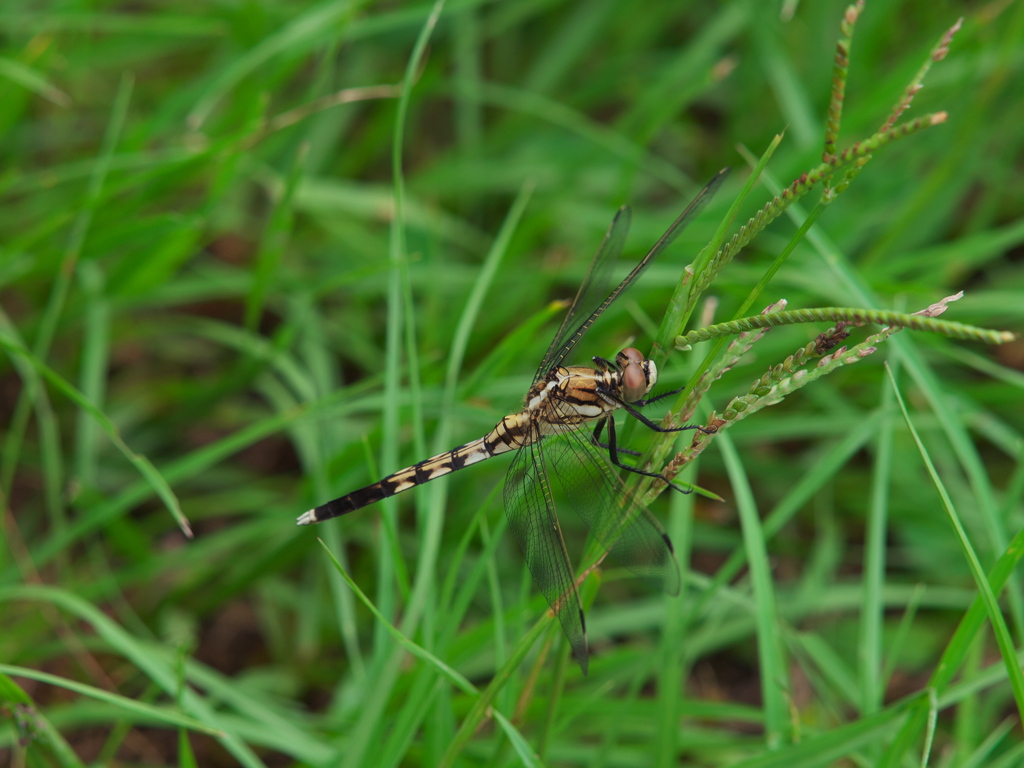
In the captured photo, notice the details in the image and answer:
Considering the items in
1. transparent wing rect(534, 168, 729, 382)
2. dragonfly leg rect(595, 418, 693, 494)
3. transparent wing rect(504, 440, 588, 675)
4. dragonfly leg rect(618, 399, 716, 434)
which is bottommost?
transparent wing rect(504, 440, 588, 675)

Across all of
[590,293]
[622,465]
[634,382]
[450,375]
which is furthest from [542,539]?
[590,293]

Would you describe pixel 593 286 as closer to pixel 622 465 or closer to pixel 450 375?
pixel 450 375

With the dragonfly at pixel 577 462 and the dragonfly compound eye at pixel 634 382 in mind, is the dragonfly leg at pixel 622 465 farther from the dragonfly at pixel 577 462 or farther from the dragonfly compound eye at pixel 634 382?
the dragonfly compound eye at pixel 634 382

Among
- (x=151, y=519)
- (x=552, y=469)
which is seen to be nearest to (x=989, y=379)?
(x=552, y=469)

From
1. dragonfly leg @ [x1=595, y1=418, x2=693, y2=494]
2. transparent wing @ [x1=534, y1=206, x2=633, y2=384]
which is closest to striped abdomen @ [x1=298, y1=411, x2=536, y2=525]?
transparent wing @ [x1=534, y1=206, x2=633, y2=384]

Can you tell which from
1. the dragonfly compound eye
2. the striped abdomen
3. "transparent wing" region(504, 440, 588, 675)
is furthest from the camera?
the striped abdomen

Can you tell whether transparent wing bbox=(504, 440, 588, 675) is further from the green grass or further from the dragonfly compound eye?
the dragonfly compound eye
